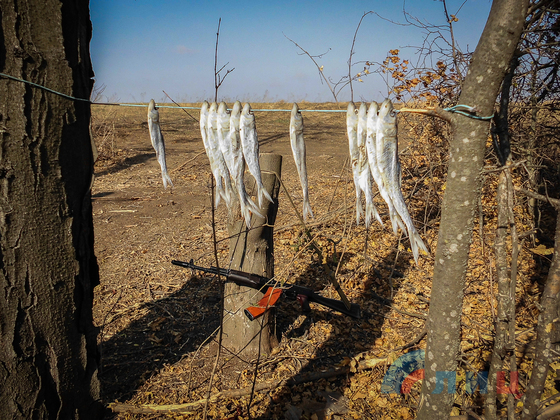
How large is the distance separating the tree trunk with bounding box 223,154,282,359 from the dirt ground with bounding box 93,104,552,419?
17 centimetres

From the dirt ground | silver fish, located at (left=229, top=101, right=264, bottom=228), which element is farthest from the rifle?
silver fish, located at (left=229, top=101, right=264, bottom=228)

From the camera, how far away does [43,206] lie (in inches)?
78.7

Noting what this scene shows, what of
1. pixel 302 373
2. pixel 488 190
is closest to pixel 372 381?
pixel 302 373

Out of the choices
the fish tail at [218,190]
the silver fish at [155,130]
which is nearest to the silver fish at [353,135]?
the fish tail at [218,190]

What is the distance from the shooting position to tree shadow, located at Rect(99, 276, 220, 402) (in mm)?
3188

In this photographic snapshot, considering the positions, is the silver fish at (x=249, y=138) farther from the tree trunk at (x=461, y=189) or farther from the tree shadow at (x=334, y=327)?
the tree shadow at (x=334, y=327)

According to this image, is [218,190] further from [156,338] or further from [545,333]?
[156,338]

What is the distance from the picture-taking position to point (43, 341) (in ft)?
6.86

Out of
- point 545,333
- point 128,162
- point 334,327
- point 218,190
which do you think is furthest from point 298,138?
point 128,162

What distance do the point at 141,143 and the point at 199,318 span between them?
10.4 metres

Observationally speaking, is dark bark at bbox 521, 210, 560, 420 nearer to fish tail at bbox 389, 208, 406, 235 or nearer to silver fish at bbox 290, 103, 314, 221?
fish tail at bbox 389, 208, 406, 235

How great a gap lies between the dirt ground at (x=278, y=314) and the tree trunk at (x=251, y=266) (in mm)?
174

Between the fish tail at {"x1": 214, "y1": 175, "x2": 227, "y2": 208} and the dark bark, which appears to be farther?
the dark bark

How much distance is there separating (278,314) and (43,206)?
2756 millimetres
